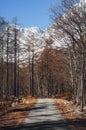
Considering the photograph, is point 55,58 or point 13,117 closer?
point 13,117

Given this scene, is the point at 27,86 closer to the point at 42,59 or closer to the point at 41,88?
the point at 41,88

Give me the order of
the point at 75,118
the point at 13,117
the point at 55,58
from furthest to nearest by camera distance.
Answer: the point at 55,58 < the point at 13,117 < the point at 75,118

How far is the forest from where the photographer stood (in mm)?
28828

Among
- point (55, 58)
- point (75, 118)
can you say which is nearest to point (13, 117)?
point (75, 118)

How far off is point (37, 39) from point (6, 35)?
65.5 ft

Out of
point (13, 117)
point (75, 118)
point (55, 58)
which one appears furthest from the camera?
point (55, 58)

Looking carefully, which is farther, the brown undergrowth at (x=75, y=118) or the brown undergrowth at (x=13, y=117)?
the brown undergrowth at (x=13, y=117)

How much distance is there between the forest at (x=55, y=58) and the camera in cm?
2883

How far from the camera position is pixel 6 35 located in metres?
56.3

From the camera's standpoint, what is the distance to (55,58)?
219ft

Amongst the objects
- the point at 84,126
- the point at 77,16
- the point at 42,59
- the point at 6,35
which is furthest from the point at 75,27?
the point at 42,59

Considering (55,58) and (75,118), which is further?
(55,58)

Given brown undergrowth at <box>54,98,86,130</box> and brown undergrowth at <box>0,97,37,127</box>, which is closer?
brown undergrowth at <box>54,98,86,130</box>

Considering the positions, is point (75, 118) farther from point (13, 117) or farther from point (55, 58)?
point (55, 58)
